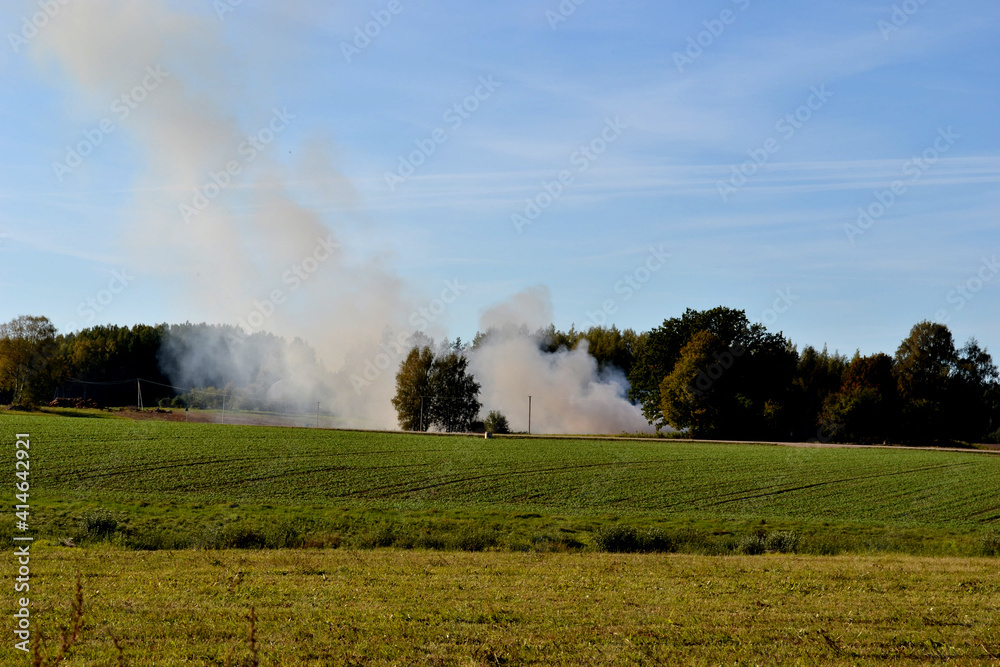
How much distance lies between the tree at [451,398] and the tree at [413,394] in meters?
0.80


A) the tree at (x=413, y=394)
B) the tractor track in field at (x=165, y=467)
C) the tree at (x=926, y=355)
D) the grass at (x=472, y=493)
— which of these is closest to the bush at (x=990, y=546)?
the grass at (x=472, y=493)

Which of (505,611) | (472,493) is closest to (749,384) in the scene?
(472,493)

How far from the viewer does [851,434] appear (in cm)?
8525

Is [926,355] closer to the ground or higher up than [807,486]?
higher up

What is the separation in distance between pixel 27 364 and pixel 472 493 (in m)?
70.6

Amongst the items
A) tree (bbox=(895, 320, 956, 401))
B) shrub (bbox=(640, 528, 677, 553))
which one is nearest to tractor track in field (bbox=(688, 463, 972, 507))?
shrub (bbox=(640, 528, 677, 553))

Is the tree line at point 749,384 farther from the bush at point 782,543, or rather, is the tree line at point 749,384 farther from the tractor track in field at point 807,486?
the bush at point 782,543

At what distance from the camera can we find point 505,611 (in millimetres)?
10516

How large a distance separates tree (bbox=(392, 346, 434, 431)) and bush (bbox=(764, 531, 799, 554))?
76.2 meters

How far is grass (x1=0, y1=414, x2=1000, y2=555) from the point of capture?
2159 centimetres

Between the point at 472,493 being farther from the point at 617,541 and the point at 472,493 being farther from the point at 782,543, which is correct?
the point at 782,543

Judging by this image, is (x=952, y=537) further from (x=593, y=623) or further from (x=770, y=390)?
(x=770, y=390)

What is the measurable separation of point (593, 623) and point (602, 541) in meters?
10.2

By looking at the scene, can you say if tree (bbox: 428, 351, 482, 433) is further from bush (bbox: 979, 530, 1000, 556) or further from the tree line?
bush (bbox: 979, 530, 1000, 556)
